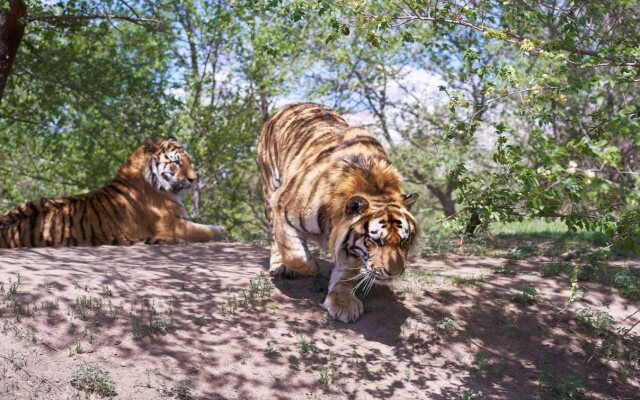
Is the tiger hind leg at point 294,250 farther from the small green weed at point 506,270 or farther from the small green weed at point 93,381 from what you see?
the small green weed at point 506,270

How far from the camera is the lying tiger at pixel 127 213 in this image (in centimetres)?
845

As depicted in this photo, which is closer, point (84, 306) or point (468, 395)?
point (468, 395)

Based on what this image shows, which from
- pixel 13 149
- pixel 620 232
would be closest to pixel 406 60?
pixel 13 149

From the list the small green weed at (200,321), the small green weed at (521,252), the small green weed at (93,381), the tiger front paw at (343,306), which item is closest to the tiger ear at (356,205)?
the tiger front paw at (343,306)

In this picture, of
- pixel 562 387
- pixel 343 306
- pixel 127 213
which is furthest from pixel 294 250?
pixel 127 213

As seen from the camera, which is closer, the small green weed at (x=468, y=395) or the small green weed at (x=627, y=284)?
the small green weed at (x=468, y=395)

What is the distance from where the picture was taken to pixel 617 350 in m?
6.11

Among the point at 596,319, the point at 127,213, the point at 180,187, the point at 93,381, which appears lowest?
the point at 93,381

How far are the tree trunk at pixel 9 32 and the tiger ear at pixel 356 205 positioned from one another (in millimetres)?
5625

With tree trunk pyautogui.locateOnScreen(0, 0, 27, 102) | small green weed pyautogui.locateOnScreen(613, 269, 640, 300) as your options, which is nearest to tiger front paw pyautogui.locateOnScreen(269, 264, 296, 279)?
small green weed pyautogui.locateOnScreen(613, 269, 640, 300)

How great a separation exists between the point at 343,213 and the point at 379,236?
412 mm

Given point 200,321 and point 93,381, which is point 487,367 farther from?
point 93,381

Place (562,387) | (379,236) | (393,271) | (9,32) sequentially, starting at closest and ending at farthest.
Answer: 1. (393,271)
2. (379,236)
3. (562,387)
4. (9,32)

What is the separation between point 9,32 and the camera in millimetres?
9211
